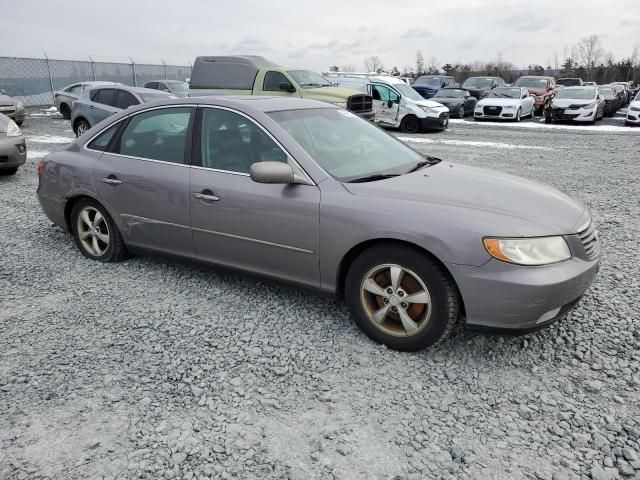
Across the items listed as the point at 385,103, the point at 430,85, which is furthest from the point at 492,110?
the point at 430,85

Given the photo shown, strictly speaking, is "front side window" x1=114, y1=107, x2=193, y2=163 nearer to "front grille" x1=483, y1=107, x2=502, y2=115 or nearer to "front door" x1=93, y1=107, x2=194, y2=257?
"front door" x1=93, y1=107, x2=194, y2=257

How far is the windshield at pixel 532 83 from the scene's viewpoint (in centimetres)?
2422

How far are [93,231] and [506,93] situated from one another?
64.2 feet

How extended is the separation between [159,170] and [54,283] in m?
1.36

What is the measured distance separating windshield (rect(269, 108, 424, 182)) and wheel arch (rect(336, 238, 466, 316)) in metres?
0.49

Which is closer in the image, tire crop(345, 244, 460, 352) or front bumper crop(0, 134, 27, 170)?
tire crop(345, 244, 460, 352)

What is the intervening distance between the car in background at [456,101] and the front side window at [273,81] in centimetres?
972

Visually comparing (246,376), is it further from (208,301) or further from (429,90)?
(429,90)

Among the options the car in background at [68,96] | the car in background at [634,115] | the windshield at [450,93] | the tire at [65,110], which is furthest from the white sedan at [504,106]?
the tire at [65,110]

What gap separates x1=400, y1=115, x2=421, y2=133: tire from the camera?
16578mm

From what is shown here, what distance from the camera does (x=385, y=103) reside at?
16.7 metres

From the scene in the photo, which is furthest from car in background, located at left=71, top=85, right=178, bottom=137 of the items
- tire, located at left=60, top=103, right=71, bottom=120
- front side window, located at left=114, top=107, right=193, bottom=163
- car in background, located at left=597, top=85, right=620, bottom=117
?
car in background, located at left=597, top=85, right=620, bottom=117

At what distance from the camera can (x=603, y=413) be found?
2617 millimetres

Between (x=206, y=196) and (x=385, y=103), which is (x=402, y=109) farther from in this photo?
(x=206, y=196)
